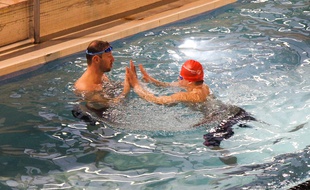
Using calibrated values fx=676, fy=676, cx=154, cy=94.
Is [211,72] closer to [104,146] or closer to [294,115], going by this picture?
[294,115]

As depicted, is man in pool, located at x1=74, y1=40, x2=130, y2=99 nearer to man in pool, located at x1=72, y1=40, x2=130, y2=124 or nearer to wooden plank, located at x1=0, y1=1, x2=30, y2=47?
man in pool, located at x1=72, y1=40, x2=130, y2=124

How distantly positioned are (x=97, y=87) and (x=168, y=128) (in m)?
1.00

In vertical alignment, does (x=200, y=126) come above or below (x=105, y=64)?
below

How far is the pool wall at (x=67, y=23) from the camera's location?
9.39 meters

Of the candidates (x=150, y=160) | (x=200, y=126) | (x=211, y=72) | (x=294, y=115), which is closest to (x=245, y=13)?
(x=211, y=72)

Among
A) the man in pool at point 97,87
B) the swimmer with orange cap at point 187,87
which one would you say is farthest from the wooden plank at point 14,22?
the swimmer with orange cap at point 187,87

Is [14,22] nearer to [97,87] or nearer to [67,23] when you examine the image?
[67,23]

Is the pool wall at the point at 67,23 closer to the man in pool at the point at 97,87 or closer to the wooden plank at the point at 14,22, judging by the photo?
the wooden plank at the point at 14,22

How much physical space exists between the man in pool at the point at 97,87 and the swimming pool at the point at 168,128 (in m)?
0.16

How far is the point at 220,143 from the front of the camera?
737cm

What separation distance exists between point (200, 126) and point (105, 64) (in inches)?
52.2

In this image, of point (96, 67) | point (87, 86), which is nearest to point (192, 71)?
point (96, 67)

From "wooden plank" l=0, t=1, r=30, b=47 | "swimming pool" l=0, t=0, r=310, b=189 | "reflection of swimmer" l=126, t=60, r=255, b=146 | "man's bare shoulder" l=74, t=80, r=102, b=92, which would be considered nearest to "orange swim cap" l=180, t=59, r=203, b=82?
"reflection of swimmer" l=126, t=60, r=255, b=146

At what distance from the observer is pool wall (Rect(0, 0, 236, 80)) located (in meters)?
9.39
